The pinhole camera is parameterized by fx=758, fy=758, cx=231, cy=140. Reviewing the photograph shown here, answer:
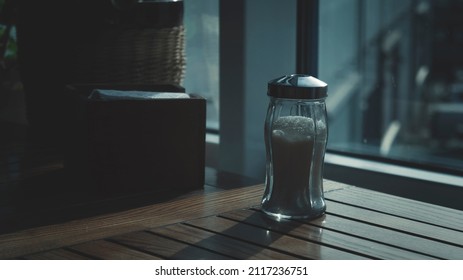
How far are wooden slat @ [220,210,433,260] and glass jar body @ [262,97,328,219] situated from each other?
2cm

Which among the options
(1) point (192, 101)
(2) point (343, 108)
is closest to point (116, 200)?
(1) point (192, 101)

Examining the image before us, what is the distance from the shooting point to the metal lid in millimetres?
1045

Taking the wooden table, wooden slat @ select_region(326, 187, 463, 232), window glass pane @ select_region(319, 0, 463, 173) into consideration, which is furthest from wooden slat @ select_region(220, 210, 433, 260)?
window glass pane @ select_region(319, 0, 463, 173)

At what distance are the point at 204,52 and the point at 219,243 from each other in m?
1.27

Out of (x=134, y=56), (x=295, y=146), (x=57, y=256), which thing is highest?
(x=134, y=56)

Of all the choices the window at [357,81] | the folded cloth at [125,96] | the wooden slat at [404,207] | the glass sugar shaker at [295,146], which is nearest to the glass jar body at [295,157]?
the glass sugar shaker at [295,146]

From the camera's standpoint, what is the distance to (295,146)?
107cm

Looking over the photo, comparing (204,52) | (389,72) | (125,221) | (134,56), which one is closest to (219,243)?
(125,221)

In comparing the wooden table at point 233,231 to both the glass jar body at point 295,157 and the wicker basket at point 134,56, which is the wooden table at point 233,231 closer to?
the glass jar body at point 295,157

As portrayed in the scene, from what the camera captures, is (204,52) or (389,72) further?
(389,72)

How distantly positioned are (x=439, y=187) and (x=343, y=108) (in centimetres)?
74

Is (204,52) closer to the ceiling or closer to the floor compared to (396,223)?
closer to the ceiling

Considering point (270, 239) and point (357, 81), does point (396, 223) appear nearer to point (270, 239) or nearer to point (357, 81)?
point (270, 239)

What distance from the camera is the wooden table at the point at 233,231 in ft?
3.07
